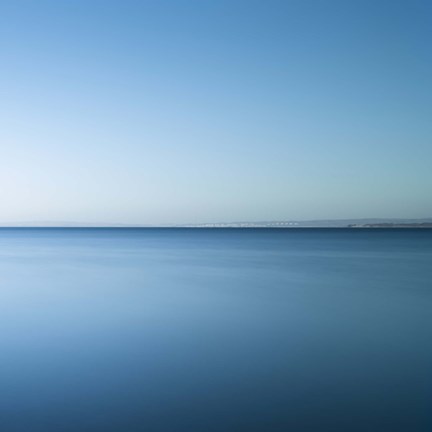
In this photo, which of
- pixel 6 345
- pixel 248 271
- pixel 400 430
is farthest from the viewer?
pixel 248 271

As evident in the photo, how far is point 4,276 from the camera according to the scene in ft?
76.8

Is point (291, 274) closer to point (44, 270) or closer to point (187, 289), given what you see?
point (187, 289)

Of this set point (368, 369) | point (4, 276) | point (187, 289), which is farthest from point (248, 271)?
point (368, 369)

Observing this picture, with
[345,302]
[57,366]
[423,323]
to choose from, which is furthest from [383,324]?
[57,366]

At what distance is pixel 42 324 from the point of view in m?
11.9

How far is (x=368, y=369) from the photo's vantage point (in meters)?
7.94

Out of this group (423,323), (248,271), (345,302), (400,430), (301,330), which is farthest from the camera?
(248,271)

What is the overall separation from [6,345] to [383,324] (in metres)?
9.32

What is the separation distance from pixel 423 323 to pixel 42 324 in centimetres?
1031

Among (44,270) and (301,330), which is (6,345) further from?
(44,270)

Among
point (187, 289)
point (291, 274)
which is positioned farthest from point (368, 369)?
point (291, 274)

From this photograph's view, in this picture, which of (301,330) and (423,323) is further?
(423,323)

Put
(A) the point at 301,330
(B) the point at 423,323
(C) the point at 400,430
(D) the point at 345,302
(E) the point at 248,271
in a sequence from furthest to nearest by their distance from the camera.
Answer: (E) the point at 248,271, (D) the point at 345,302, (B) the point at 423,323, (A) the point at 301,330, (C) the point at 400,430

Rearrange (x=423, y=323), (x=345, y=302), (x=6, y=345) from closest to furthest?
(x=6, y=345) < (x=423, y=323) < (x=345, y=302)
